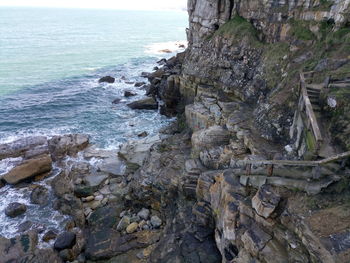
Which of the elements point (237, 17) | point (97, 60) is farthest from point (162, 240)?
point (97, 60)

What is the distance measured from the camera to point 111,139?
33375 millimetres

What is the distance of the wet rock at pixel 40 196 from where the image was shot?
23.1 meters

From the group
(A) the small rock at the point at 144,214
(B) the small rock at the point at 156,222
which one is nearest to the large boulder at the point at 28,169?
(A) the small rock at the point at 144,214

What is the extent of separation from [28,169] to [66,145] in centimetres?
548

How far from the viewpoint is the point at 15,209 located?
21734mm

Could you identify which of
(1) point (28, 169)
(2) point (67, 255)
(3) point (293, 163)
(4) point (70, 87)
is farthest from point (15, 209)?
(4) point (70, 87)

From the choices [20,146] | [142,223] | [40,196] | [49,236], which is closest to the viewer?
[142,223]

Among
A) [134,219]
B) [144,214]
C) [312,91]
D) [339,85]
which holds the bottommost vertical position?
[134,219]

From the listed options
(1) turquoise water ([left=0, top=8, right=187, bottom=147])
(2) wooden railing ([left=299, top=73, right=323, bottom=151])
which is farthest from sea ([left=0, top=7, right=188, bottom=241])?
(2) wooden railing ([left=299, top=73, right=323, bottom=151])

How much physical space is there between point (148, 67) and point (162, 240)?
52.3 meters

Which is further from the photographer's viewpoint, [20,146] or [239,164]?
[20,146]

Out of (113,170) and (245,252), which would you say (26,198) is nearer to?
(113,170)

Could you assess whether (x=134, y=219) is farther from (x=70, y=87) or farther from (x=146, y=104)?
(x=70, y=87)

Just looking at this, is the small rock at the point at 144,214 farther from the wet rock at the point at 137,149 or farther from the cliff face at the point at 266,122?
the wet rock at the point at 137,149
